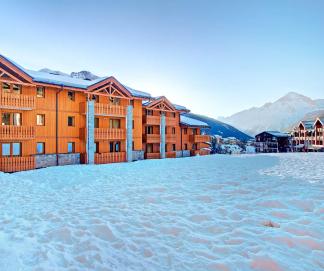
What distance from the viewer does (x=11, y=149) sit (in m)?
19.4

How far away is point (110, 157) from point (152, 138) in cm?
779

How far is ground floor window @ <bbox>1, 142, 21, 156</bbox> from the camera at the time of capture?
19178 mm

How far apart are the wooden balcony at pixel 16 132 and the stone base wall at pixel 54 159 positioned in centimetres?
226

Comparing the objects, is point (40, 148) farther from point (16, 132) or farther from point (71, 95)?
point (71, 95)

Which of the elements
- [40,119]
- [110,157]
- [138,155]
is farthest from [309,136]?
[40,119]

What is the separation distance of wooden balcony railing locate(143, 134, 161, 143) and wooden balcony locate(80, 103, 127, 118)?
569cm

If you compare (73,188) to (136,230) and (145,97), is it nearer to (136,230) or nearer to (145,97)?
(136,230)

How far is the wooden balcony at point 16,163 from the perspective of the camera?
60.2ft

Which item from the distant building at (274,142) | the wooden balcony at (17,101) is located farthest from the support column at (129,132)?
the distant building at (274,142)

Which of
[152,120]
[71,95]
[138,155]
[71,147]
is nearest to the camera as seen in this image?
[71,95]

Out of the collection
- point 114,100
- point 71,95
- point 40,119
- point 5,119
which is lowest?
point 5,119

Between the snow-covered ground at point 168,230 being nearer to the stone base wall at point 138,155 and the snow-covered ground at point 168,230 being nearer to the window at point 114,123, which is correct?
the window at point 114,123

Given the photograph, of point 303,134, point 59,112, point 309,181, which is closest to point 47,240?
point 309,181

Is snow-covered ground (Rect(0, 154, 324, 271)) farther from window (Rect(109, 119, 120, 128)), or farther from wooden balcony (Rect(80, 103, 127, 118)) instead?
window (Rect(109, 119, 120, 128))
